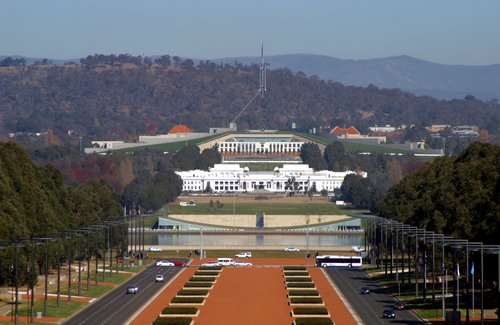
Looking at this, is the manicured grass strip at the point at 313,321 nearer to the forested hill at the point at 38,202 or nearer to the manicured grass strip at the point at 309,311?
the manicured grass strip at the point at 309,311

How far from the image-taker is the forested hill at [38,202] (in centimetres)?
8800

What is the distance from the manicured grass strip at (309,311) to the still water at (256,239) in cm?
6028

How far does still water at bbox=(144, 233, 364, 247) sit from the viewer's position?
142m

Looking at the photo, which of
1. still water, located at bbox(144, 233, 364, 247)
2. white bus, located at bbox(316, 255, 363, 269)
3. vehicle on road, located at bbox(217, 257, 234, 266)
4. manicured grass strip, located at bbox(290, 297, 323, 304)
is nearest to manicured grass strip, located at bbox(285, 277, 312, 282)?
manicured grass strip, located at bbox(290, 297, 323, 304)

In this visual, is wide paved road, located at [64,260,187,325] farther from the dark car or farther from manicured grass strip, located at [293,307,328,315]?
the dark car

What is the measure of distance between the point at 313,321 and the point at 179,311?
24.0 ft

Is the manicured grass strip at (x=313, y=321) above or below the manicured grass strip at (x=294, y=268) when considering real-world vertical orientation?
above

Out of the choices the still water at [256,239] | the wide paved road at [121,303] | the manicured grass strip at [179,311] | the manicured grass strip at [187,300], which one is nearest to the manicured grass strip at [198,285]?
the wide paved road at [121,303]

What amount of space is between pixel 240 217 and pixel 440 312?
8808 cm

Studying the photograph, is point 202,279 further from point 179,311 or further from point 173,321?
point 173,321

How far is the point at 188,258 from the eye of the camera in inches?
4835

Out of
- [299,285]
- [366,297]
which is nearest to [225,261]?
[299,285]

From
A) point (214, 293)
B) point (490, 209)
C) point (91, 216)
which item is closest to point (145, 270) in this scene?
point (91, 216)

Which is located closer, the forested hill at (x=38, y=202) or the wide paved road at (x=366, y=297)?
the wide paved road at (x=366, y=297)
